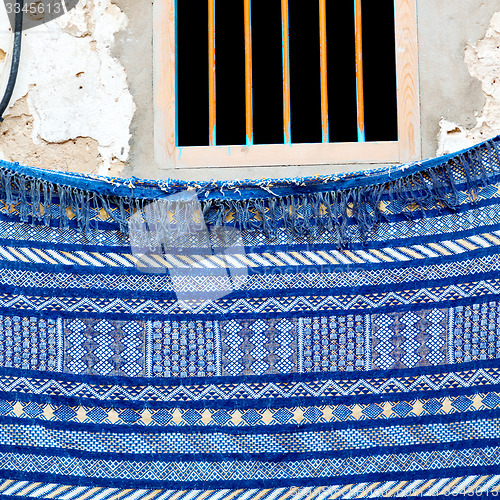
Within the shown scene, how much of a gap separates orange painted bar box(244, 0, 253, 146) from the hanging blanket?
533 millimetres

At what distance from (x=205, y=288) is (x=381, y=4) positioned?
1.16 m

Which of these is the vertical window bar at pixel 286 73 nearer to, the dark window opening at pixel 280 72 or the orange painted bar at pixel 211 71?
the dark window opening at pixel 280 72

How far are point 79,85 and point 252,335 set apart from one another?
106 centimetres

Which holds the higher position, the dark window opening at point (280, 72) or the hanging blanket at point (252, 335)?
the dark window opening at point (280, 72)

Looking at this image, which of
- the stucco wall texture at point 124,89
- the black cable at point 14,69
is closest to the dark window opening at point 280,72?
the stucco wall texture at point 124,89

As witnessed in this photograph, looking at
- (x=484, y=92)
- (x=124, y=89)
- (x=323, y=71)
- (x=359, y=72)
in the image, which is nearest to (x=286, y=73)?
(x=323, y=71)

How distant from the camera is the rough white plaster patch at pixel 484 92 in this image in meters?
1.83

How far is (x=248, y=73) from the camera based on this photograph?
6.18 feet

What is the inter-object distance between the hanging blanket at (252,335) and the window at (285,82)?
18.7 inches

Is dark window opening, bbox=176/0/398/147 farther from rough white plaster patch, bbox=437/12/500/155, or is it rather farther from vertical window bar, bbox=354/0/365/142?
rough white plaster patch, bbox=437/12/500/155

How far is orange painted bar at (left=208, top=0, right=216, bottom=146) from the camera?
6.14ft

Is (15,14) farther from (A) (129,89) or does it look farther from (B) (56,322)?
(B) (56,322)

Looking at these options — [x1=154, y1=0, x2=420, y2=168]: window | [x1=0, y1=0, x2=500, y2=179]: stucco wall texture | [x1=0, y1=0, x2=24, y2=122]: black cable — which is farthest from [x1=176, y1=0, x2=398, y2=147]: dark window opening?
[x1=0, y1=0, x2=24, y2=122]: black cable

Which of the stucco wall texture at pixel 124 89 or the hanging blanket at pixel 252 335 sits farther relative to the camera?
the stucco wall texture at pixel 124 89
